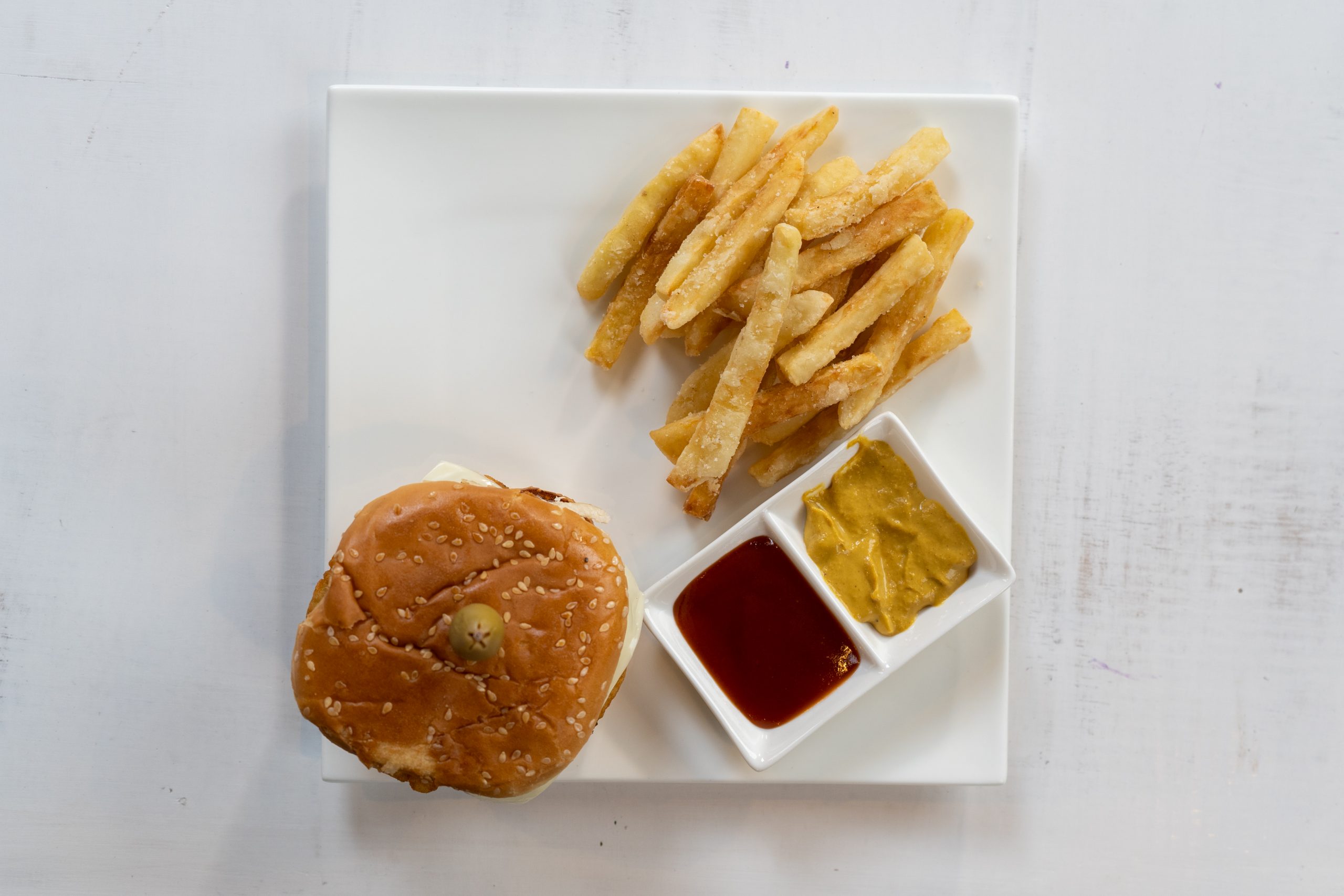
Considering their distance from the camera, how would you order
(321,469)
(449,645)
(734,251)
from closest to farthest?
1. (449,645)
2. (734,251)
3. (321,469)

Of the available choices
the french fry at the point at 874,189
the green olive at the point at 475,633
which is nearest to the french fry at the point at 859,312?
the french fry at the point at 874,189

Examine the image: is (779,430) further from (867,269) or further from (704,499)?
(867,269)

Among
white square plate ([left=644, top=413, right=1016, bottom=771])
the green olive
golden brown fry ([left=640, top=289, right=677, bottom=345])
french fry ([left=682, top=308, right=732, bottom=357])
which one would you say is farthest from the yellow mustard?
the green olive

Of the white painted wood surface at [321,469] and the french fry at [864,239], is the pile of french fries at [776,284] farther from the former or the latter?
the white painted wood surface at [321,469]

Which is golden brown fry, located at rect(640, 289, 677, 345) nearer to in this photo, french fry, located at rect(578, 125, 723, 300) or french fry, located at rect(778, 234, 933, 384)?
french fry, located at rect(578, 125, 723, 300)

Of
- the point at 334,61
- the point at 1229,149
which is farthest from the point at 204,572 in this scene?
the point at 1229,149

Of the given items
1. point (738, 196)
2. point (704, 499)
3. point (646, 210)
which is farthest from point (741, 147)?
point (704, 499)
